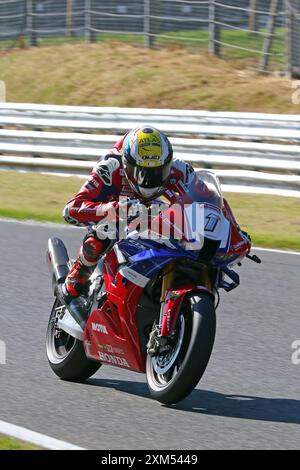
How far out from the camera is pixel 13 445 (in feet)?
16.9

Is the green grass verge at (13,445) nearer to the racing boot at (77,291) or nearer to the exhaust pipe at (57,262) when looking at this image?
the racing boot at (77,291)

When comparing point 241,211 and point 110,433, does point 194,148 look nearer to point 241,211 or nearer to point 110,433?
point 241,211

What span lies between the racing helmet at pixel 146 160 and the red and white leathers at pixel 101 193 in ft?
0.47

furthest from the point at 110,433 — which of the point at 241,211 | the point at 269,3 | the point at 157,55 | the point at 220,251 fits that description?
the point at 157,55

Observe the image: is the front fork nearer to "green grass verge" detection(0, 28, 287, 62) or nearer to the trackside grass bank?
the trackside grass bank

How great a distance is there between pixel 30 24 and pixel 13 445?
21.8 m

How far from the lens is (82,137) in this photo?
1736cm

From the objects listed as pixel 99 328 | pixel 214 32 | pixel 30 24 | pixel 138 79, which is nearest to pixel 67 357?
pixel 99 328

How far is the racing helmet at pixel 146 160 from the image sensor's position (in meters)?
5.77

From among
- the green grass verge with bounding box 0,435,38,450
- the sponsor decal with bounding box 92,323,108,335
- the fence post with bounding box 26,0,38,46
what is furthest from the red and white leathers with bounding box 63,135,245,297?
the fence post with bounding box 26,0,38,46

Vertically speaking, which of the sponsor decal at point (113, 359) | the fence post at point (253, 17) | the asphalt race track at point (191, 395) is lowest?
the fence post at point (253, 17)

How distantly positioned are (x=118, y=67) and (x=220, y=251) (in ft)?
61.8

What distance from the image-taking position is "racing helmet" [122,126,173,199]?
227 inches

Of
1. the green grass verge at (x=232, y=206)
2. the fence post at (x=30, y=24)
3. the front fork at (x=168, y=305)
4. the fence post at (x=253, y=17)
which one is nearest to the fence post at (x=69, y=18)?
the fence post at (x=30, y=24)
